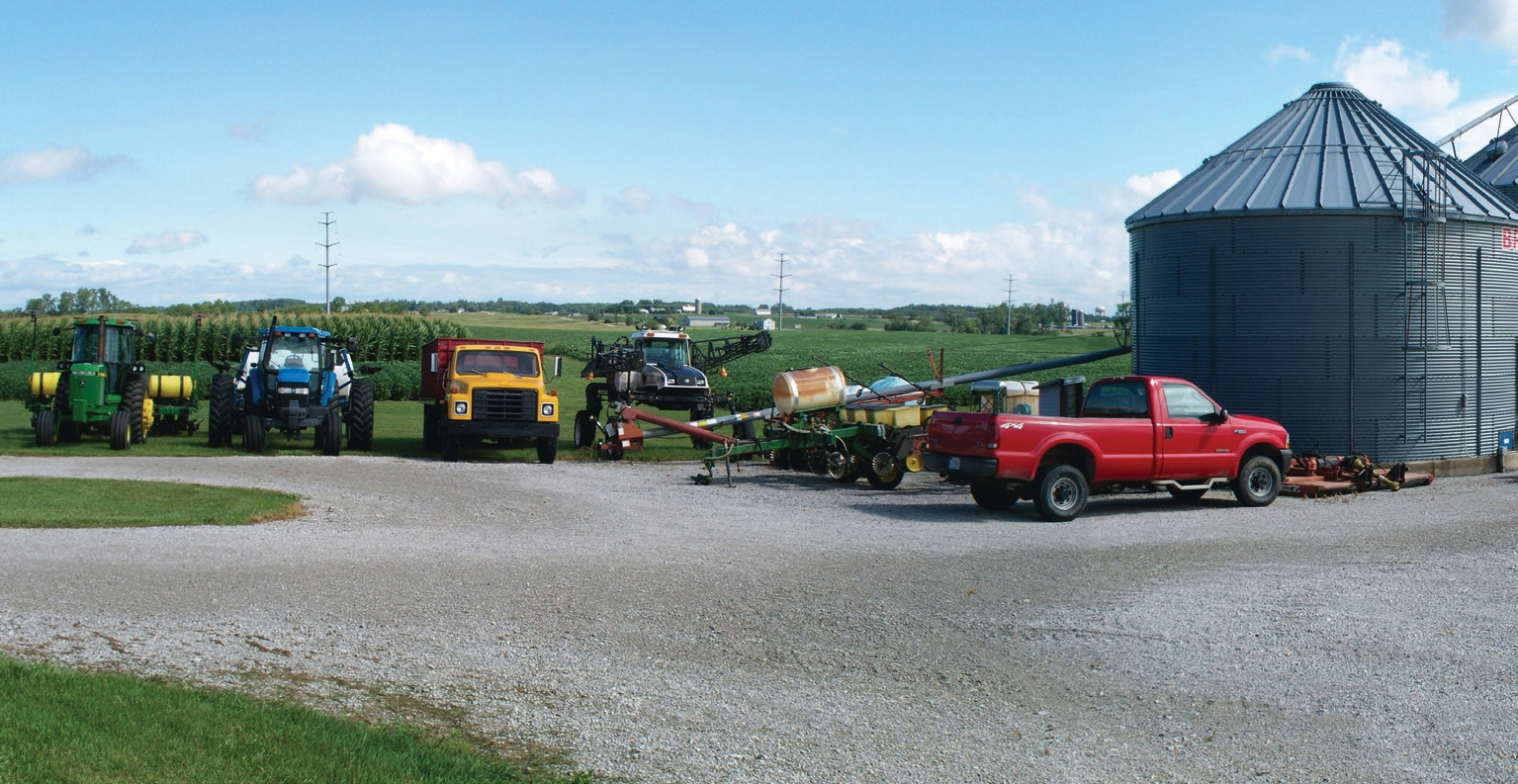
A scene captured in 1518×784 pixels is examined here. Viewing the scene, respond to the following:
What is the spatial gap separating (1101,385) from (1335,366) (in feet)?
22.3

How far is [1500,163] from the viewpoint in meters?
30.3

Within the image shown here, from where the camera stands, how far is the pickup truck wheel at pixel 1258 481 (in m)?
18.0

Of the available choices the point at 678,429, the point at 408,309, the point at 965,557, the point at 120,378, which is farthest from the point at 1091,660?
the point at 408,309

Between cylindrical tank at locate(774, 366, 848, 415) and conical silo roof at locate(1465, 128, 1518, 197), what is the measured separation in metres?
18.8

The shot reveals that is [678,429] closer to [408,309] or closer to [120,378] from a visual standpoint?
[120,378]

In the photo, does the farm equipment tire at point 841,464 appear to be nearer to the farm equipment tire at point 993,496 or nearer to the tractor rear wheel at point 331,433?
the farm equipment tire at point 993,496

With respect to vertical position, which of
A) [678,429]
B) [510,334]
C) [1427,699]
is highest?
[510,334]

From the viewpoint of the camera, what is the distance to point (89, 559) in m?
12.0

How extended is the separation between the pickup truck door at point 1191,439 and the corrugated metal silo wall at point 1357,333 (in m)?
5.04

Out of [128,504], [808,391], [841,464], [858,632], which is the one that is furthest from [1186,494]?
[128,504]

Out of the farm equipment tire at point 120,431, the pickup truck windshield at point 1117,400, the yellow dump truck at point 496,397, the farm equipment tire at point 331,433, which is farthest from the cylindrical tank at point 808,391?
the farm equipment tire at point 120,431

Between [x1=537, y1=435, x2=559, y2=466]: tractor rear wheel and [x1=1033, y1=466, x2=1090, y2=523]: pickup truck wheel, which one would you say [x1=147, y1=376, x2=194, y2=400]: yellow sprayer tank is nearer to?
[x1=537, y1=435, x2=559, y2=466]: tractor rear wheel

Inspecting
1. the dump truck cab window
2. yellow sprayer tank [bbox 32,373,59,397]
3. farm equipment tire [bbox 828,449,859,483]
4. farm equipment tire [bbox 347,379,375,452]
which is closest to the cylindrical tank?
farm equipment tire [bbox 828,449,859,483]

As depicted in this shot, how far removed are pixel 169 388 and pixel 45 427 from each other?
3673 millimetres
